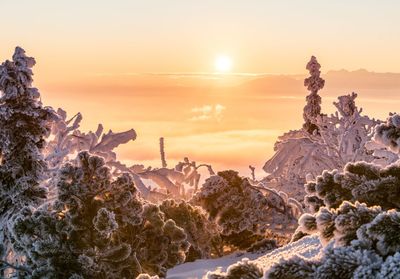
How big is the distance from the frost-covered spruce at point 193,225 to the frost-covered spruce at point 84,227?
19.2 feet

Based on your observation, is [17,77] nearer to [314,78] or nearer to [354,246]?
[354,246]

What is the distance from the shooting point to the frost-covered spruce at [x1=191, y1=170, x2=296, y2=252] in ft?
64.3

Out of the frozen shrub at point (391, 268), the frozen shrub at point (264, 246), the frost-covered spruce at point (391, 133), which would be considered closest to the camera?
the frozen shrub at point (391, 268)

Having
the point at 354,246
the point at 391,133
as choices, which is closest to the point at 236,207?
the point at 391,133

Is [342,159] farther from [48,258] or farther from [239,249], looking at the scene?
Result: [48,258]

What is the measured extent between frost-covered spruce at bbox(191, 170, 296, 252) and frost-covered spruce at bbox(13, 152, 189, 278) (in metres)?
7.54

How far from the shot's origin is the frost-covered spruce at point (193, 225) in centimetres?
→ 1809

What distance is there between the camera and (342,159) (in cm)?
2416

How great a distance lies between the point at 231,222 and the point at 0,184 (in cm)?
688

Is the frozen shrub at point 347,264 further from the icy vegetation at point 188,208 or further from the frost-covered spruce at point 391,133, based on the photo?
the frost-covered spruce at point 391,133

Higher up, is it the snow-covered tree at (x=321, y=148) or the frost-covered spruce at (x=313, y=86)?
the frost-covered spruce at (x=313, y=86)

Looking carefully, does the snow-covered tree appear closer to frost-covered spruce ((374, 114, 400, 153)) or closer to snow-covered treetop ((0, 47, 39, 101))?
snow-covered treetop ((0, 47, 39, 101))

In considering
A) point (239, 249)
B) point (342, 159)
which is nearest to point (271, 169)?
point (342, 159)

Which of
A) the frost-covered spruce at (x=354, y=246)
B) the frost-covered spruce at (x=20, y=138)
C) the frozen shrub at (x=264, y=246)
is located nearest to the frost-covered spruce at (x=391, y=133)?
the frost-covered spruce at (x=354, y=246)
